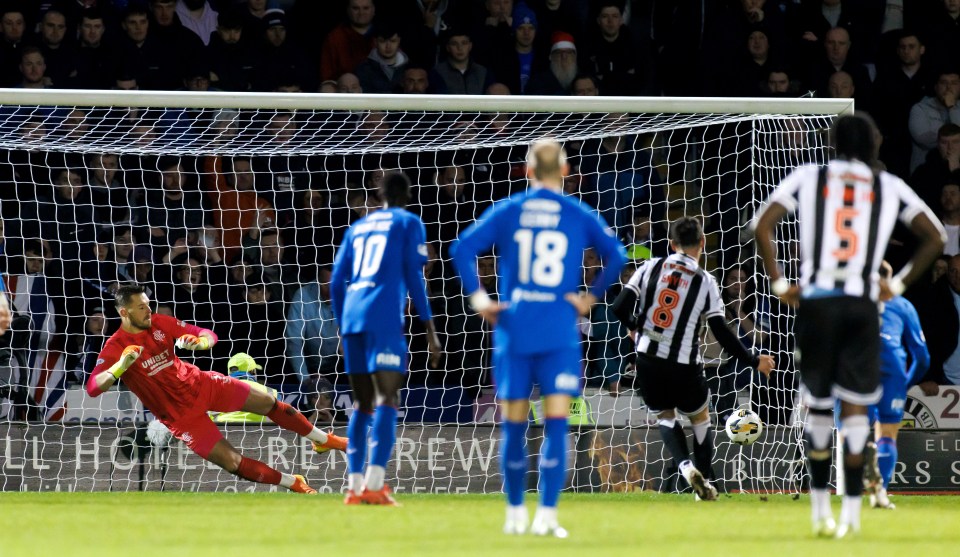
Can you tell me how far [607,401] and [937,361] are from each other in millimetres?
3864

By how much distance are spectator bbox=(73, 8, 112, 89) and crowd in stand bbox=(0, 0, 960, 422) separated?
0.02 m

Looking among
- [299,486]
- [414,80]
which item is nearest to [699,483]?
[299,486]

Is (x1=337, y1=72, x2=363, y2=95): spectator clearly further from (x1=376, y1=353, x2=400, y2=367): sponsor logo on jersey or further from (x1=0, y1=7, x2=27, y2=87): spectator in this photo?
(x1=376, y1=353, x2=400, y2=367): sponsor logo on jersey

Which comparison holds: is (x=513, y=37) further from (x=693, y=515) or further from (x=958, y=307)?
(x=693, y=515)

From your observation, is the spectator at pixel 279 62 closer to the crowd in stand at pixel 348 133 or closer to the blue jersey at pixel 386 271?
the crowd in stand at pixel 348 133

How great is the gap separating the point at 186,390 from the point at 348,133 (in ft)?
12.4

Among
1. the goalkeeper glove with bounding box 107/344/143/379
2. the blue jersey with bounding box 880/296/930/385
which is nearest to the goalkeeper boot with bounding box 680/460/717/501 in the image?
the blue jersey with bounding box 880/296/930/385

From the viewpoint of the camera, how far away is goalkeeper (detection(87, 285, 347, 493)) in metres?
9.98

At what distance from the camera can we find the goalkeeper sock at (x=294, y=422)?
9.98 m

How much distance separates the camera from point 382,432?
792 cm

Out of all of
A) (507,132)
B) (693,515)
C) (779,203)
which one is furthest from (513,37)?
(779,203)

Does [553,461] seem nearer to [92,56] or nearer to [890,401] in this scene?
[890,401]

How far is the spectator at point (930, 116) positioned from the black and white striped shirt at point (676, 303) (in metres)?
6.06

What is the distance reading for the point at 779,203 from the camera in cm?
617
